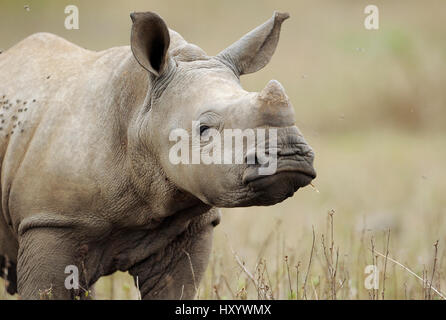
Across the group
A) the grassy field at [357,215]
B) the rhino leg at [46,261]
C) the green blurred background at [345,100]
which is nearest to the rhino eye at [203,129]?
the rhino leg at [46,261]

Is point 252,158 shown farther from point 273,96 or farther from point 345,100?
point 345,100

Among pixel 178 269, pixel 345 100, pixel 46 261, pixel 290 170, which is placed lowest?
pixel 178 269

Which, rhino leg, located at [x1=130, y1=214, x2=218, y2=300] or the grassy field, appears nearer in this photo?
rhino leg, located at [x1=130, y1=214, x2=218, y2=300]

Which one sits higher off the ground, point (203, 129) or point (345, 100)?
point (345, 100)

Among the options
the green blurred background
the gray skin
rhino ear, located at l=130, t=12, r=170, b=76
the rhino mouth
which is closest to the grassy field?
the green blurred background

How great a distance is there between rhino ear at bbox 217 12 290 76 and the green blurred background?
2400 mm

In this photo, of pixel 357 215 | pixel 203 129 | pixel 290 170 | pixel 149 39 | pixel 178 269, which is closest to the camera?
pixel 290 170

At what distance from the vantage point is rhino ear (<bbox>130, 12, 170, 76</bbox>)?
16.7ft

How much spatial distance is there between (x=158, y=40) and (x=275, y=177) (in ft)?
4.20

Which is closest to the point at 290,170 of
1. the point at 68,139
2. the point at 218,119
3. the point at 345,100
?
the point at 218,119

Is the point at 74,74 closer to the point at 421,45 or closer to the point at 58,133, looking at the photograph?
the point at 58,133

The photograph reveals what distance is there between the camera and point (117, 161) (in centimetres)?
541

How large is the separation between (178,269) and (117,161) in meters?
0.99

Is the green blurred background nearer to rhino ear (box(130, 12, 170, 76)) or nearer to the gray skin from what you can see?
the gray skin
